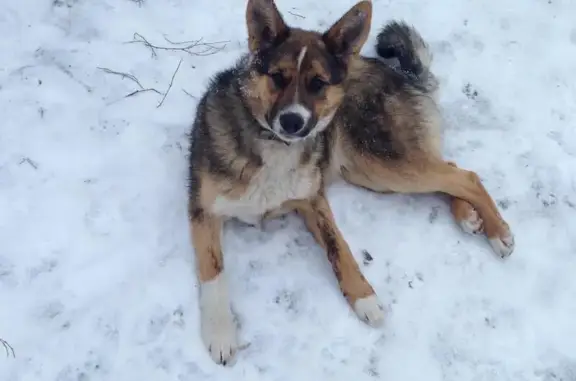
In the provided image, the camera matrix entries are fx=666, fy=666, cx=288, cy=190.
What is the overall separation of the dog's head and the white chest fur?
0.73 ft

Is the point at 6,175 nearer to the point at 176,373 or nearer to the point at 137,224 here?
the point at 137,224

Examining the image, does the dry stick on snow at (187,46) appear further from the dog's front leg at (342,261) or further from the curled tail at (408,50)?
the dog's front leg at (342,261)

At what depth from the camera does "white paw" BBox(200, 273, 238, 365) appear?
414 centimetres

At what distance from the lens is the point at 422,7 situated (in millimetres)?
6223

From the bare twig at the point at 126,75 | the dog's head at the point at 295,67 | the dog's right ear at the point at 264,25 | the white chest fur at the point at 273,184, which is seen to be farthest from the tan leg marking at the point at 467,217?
the bare twig at the point at 126,75

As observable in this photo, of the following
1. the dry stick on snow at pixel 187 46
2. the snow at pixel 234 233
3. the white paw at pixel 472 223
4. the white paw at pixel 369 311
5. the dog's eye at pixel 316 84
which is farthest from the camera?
the dry stick on snow at pixel 187 46

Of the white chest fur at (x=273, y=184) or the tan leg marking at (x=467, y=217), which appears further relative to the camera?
the tan leg marking at (x=467, y=217)

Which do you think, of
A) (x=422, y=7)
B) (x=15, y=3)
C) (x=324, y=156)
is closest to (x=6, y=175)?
(x=15, y=3)

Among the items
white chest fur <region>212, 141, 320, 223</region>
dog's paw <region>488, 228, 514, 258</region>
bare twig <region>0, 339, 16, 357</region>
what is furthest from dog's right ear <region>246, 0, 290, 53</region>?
bare twig <region>0, 339, 16, 357</region>

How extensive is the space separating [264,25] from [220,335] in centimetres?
194

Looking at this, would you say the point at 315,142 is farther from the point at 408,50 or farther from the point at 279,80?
the point at 408,50

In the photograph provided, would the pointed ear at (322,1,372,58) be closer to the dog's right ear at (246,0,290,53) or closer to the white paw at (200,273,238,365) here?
the dog's right ear at (246,0,290,53)

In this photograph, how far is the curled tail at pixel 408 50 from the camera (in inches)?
207

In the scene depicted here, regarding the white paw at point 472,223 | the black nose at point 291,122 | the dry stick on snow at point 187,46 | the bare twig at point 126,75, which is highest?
the black nose at point 291,122
